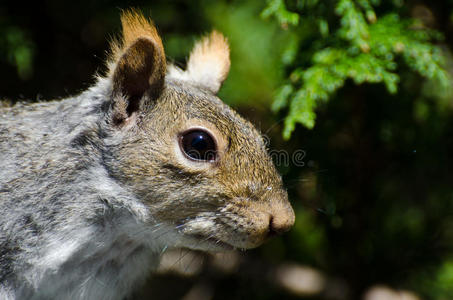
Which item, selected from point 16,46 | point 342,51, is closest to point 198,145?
point 342,51

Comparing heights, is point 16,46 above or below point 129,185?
above

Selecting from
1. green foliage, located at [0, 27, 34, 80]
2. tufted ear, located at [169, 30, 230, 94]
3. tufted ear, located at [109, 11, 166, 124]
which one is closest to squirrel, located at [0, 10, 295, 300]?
tufted ear, located at [109, 11, 166, 124]

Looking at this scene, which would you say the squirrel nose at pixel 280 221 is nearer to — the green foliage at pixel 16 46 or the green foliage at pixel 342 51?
the green foliage at pixel 342 51

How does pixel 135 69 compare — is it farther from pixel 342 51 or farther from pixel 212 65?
pixel 342 51

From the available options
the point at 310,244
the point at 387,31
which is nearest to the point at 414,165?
the point at 310,244

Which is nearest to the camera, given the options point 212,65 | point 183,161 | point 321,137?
point 183,161

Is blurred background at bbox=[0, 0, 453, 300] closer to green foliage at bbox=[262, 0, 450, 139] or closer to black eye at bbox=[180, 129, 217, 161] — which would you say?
green foliage at bbox=[262, 0, 450, 139]
